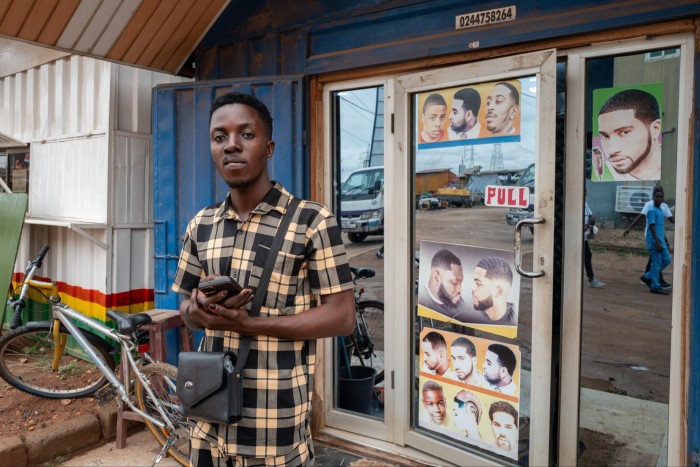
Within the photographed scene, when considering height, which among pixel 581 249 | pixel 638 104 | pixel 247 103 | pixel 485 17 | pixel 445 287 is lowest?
pixel 445 287

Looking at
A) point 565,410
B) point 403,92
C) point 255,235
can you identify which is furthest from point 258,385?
point 403,92

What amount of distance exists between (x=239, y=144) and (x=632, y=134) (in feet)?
6.50

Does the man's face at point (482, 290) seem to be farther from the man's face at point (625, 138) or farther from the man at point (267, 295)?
the man at point (267, 295)

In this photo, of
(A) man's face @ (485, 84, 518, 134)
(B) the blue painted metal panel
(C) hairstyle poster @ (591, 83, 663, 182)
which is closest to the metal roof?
(B) the blue painted metal panel

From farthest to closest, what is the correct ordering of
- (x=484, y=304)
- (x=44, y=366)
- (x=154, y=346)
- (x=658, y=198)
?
(x=44, y=366) → (x=154, y=346) → (x=484, y=304) → (x=658, y=198)

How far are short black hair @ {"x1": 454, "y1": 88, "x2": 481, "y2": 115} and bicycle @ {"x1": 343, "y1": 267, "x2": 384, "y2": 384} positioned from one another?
4.00 feet

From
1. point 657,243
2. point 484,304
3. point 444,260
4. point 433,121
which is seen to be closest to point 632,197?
point 657,243

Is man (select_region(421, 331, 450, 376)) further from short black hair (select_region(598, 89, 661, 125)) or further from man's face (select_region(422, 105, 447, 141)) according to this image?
short black hair (select_region(598, 89, 661, 125))

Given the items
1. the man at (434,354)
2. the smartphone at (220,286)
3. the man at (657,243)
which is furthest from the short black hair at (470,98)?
the smartphone at (220,286)

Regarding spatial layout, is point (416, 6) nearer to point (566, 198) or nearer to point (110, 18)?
point (566, 198)

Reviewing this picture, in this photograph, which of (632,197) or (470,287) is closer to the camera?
(632,197)

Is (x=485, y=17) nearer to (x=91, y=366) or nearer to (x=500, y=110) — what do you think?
(x=500, y=110)

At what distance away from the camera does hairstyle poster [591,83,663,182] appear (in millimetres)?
2574

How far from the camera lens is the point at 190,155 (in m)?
3.86
